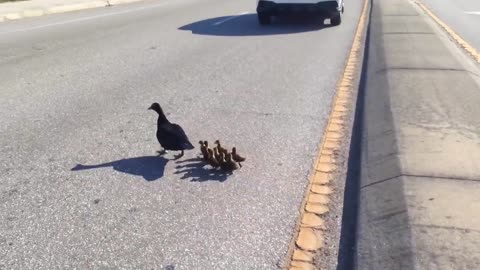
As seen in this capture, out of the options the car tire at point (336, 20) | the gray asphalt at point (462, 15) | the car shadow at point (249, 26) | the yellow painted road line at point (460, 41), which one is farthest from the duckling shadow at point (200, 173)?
the car tire at point (336, 20)

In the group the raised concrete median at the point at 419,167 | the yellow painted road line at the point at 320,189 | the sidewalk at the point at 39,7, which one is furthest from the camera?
the sidewalk at the point at 39,7

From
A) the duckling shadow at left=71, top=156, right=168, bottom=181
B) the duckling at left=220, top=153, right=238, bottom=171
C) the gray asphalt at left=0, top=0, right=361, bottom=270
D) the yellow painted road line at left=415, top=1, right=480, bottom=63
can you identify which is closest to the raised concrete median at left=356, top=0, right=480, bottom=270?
the gray asphalt at left=0, top=0, right=361, bottom=270

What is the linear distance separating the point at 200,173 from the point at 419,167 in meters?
1.66

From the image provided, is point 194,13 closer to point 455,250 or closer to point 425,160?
point 425,160

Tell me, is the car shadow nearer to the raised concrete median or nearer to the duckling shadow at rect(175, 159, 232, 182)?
the raised concrete median

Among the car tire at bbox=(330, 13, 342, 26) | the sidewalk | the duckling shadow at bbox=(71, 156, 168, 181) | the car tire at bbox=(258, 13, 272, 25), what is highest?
the sidewalk

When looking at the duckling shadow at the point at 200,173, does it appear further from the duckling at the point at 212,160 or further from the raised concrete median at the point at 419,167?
the raised concrete median at the point at 419,167

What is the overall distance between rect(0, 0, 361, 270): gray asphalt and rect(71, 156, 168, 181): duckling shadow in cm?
2

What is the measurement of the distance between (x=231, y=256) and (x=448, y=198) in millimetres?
1525

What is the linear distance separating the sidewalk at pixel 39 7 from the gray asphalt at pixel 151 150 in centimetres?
629

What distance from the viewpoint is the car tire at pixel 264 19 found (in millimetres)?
14530

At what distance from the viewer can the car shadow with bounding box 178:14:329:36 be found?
13742 millimetres

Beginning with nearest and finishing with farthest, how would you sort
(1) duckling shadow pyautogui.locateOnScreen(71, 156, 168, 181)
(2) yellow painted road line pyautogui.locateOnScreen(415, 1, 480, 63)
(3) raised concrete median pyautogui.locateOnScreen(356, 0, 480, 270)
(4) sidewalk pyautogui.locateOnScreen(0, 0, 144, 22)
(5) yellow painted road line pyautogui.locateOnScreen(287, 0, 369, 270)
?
1. (3) raised concrete median pyautogui.locateOnScreen(356, 0, 480, 270)
2. (5) yellow painted road line pyautogui.locateOnScreen(287, 0, 369, 270)
3. (1) duckling shadow pyautogui.locateOnScreen(71, 156, 168, 181)
4. (2) yellow painted road line pyautogui.locateOnScreen(415, 1, 480, 63)
5. (4) sidewalk pyautogui.locateOnScreen(0, 0, 144, 22)

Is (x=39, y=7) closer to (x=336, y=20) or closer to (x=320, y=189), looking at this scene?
(x=336, y=20)
